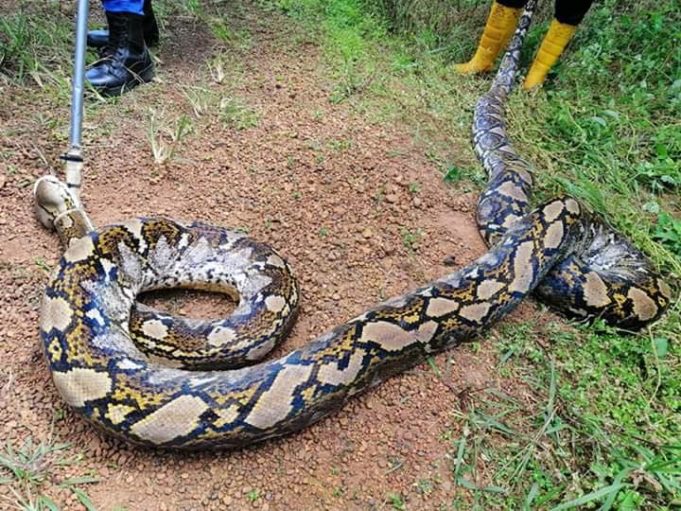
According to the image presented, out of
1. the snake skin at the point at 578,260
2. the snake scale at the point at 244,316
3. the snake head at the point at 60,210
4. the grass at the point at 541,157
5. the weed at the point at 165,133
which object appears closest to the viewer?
the snake scale at the point at 244,316

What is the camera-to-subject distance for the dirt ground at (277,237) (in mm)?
2549

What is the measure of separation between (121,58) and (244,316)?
294 cm

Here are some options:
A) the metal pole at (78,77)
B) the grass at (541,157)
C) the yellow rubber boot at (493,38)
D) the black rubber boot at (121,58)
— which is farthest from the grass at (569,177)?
the metal pole at (78,77)

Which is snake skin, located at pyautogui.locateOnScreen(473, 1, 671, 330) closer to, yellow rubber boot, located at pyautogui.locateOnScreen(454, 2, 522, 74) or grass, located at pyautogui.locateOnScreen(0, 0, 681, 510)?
grass, located at pyautogui.locateOnScreen(0, 0, 681, 510)

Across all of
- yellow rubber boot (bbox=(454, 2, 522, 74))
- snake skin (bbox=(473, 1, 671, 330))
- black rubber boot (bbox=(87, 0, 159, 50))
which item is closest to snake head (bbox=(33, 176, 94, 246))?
black rubber boot (bbox=(87, 0, 159, 50))

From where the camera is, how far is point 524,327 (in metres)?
3.42

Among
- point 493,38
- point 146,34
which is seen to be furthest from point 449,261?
point 146,34

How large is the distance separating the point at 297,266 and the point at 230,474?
1432mm

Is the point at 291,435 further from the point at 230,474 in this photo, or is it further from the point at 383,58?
the point at 383,58

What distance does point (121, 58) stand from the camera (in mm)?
4719

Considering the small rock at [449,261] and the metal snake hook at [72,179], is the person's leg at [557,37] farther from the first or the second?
the metal snake hook at [72,179]

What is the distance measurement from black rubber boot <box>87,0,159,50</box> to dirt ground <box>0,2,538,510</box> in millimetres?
180

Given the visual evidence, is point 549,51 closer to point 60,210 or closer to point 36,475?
point 60,210

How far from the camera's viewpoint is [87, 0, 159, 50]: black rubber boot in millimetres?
5102
